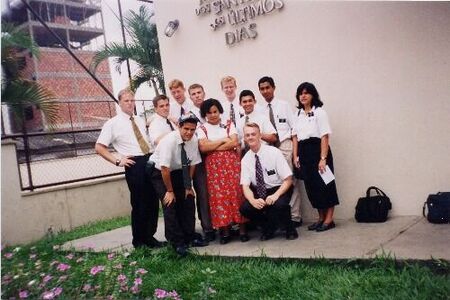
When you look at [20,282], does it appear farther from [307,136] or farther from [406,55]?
[406,55]

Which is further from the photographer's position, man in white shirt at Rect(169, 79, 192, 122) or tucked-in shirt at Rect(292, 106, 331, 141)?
man in white shirt at Rect(169, 79, 192, 122)

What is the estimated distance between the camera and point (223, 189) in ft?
15.9

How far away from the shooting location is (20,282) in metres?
3.12

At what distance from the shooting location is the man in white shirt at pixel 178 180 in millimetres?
4617

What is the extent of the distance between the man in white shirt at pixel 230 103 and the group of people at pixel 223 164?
0.63 feet

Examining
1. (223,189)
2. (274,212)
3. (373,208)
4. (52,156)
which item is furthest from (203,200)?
(52,156)

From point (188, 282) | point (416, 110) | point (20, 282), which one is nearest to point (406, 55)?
point (416, 110)

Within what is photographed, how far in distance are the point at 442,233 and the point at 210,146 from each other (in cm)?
245

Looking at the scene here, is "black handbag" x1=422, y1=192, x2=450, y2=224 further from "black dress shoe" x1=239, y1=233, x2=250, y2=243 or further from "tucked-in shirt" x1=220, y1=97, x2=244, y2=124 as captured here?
"tucked-in shirt" x1=220, y1=97, x2=244, y2=124

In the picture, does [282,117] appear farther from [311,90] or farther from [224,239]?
[224,239]

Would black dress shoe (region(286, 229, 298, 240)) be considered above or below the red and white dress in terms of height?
below

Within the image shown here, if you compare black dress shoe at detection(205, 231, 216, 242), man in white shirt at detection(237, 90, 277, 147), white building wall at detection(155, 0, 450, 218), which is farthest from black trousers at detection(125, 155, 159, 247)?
white building wall at detection(155, 0, 450, 218)

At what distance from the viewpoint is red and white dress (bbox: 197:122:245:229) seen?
4.83m

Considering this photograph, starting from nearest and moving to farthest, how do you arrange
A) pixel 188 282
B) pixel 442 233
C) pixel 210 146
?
pixel 188 282 < pixel 442 233 < pixel 210 146
